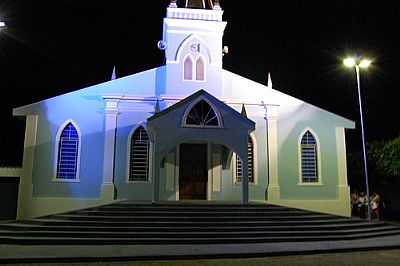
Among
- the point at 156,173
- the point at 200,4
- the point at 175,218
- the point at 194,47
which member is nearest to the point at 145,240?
the point at 175,218

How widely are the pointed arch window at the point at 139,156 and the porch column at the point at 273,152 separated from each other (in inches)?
217

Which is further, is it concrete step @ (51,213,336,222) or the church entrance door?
the church entrance door

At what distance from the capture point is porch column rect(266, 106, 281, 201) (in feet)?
62.0

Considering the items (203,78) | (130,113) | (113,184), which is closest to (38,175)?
(113,184)

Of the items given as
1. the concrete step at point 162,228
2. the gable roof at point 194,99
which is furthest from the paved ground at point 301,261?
the gable roof at point 194,99

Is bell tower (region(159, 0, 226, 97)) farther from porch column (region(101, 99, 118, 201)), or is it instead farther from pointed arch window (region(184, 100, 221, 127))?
pointed arch window (region(184, 100, 221, 127))

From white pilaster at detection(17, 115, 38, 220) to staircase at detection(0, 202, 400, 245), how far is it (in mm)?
4702

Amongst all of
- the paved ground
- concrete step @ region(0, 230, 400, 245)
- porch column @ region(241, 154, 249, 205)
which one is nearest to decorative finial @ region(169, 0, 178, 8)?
porch column @ region(241, 154, 249, 205)

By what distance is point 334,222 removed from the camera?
14180 millimetres

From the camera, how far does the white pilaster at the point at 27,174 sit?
17.7m

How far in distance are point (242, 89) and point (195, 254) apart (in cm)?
1141

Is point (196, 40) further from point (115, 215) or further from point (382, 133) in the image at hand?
point (382, 133)

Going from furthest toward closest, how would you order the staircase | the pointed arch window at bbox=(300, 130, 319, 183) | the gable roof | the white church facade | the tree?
the tree, the pointed arch window at bbox=(300, 130, 319, 183), the white church facade, the gable roof, the staircase

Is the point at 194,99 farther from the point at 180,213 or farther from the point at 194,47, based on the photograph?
the point at 194,47
